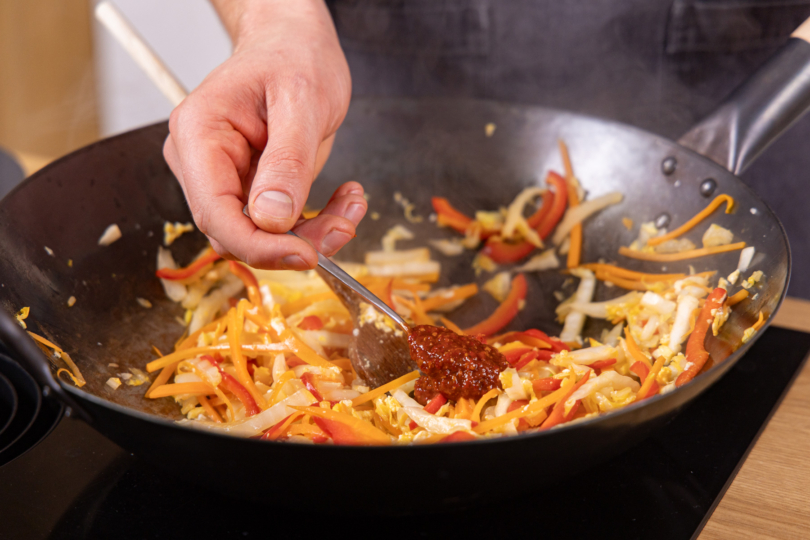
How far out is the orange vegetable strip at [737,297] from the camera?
2.57ft

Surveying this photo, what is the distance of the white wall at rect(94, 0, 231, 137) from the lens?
8.51 feet

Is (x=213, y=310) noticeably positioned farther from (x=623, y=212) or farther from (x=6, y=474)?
(x=623, y=212)

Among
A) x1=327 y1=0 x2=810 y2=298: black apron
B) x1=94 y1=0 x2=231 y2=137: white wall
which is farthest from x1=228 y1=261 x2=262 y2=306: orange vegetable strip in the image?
x1=94 y1=0 x2=231 y2=137: white wall

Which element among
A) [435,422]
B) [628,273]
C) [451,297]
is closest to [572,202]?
[628,273]

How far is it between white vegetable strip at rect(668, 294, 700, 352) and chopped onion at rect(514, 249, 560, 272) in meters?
0.29

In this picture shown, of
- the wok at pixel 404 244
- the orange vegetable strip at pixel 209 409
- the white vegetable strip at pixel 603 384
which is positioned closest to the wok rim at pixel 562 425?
the wok at pixel 404 244

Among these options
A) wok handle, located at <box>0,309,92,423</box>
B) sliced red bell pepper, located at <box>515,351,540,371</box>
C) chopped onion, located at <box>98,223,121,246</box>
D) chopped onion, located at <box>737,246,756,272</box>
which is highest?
wok handle, located at <box>0,309,92,423</box>

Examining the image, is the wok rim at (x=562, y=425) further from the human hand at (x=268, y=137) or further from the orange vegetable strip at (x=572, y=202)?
the human hand at (x=268, y=137)

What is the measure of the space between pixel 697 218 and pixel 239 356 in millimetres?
724

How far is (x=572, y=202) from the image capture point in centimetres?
114

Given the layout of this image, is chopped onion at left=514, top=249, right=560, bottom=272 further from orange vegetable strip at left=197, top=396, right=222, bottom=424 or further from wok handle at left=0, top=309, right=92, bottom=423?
wok handle at left=0, top=309, right=92, bottom=423

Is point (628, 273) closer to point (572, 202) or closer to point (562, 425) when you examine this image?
point (572, 202)

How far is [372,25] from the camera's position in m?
1.46

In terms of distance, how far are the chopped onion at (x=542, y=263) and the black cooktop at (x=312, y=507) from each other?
42 cm
